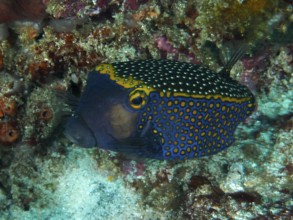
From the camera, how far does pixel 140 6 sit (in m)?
4.23

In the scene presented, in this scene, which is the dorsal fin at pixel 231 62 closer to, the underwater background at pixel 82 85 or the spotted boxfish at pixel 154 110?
the spotted boxfish at pixel 154 110

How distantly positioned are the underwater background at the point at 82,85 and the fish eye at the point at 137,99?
1249 mm

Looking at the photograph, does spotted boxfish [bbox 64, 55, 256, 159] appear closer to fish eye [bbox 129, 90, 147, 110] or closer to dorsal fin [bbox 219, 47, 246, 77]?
fish eye [bbox 129, 90, 147, 110]

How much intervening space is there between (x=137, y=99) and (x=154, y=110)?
0.21 m

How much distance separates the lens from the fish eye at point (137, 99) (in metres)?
3.09

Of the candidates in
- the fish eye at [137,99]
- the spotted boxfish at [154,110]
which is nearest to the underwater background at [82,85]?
the spotted boxfish at [154,110]

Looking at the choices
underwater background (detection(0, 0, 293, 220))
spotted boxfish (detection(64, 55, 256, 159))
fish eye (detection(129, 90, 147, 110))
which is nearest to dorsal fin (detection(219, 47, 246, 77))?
spotted boxfish (detection(64, 55, 256, 159))

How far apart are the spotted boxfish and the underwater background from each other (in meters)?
0.63

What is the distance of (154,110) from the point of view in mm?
3215

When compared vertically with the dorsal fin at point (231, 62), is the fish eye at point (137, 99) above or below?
below

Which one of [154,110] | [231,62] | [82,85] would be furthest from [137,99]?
[82,85]

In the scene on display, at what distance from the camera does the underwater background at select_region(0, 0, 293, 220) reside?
407 centimetres

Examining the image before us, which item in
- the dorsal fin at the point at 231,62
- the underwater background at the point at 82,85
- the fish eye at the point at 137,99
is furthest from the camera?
the underwater background at the point at 82,85

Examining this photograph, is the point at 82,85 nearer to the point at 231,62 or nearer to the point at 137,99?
the point at 137,99
